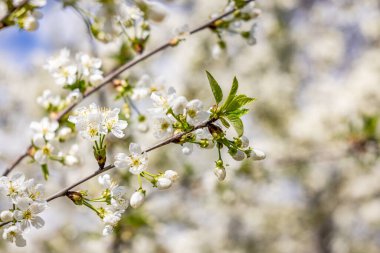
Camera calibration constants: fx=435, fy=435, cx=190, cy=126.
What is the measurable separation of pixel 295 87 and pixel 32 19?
22.3ft

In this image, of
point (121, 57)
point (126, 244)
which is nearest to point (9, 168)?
point (121, 57)

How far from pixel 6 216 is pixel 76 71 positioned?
0.56 metres

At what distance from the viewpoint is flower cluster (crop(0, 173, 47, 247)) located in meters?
0.96

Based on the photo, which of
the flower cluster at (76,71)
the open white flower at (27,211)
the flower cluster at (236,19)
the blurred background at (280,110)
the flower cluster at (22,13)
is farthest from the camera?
the blurred background at (280,110)

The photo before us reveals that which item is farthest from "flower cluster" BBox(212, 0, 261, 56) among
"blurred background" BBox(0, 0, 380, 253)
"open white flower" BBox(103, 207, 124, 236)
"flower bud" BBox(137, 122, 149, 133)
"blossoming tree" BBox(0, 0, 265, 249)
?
"blurred background" BBox(0, 0, 380, 253)

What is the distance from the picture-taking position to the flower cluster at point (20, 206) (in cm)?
96

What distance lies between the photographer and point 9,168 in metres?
1.33

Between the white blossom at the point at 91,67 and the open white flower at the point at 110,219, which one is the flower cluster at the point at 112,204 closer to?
the open white flower at the point at 110,219

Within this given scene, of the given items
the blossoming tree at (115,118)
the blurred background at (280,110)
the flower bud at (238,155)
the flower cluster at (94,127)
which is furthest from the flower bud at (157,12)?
the blurred background at (280,110)

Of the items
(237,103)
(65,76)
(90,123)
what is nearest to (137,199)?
(90,123)

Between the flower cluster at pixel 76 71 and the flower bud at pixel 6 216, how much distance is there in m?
0.51

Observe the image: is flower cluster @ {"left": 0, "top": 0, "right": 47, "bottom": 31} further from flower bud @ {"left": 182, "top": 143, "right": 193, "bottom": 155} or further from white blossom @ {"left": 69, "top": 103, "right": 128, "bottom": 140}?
flower bud @ {"left": 182, "top": 143, "right": 193, "bottom": 155}

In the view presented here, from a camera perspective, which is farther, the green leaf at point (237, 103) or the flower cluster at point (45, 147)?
the flower cluster at point (45, 147)

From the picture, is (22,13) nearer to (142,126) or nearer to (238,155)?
(142,126)
